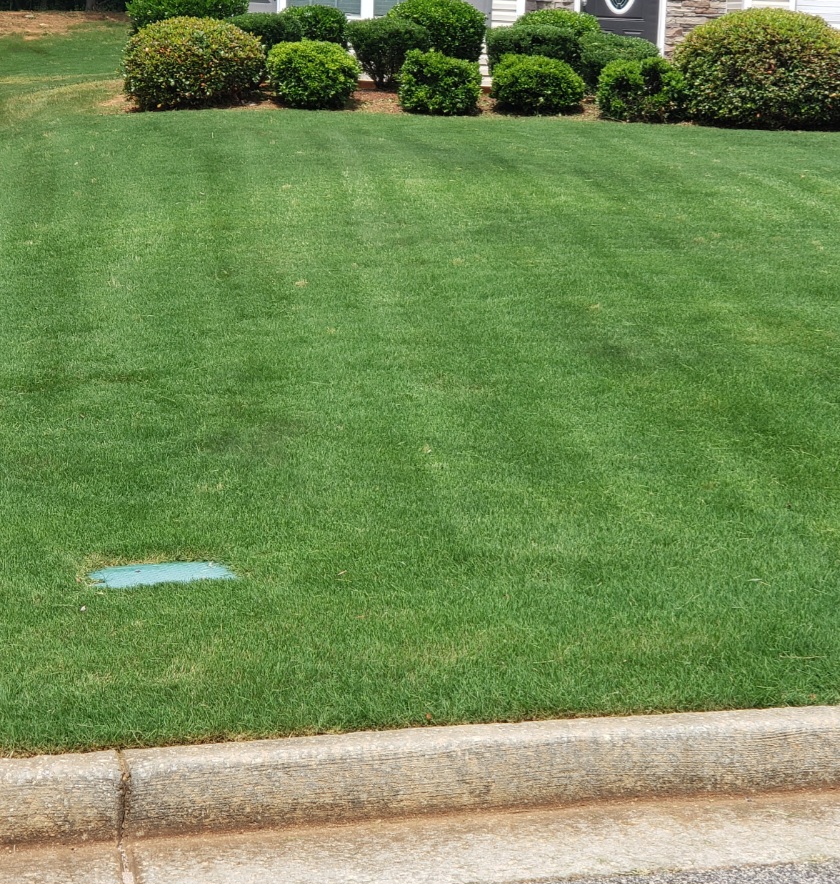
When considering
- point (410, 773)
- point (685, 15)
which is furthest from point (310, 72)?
point (410, 773)

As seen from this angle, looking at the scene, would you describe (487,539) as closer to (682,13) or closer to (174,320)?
(174,320)

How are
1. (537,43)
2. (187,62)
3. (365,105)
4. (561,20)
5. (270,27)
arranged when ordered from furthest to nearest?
(561,20), (537,43), (270,27), (365,105), (187,62)

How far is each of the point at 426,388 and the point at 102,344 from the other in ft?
7.79

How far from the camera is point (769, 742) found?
3957 mm

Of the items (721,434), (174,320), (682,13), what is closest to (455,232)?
(174,320)

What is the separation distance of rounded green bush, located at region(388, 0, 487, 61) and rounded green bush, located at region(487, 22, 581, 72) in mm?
609

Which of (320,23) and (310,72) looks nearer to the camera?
(310,72)

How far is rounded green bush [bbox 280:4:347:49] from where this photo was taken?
18.1 metres

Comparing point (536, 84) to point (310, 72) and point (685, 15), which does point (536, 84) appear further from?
point (685, 15)

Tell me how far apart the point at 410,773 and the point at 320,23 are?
16.2 meters

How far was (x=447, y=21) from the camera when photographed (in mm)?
18203

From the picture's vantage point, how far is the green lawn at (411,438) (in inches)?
169

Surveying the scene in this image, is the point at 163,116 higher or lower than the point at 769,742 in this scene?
higher

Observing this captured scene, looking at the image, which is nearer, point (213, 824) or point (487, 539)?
point (213, 824)
